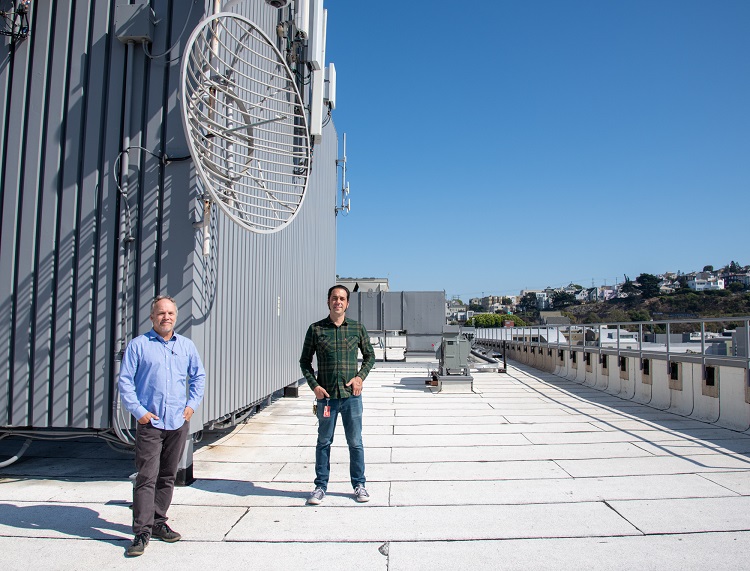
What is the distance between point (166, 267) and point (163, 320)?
4.60 ft

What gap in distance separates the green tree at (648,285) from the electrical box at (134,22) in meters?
141

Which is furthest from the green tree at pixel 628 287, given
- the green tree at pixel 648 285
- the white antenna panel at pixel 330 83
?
the white antenna panel at pixel 330 83

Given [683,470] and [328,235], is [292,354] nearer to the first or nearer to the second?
[328,235]

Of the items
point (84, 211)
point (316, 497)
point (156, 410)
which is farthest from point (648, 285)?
point (156, 410)

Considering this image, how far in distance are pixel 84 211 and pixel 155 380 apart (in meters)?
2.32

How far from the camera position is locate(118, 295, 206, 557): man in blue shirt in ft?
10.8

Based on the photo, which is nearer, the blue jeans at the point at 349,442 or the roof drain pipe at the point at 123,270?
the blue jeans at the point at 349,442

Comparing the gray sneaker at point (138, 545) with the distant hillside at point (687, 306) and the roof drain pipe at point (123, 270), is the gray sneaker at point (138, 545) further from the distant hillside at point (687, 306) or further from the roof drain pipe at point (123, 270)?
the distant hillside at point (687, 306)

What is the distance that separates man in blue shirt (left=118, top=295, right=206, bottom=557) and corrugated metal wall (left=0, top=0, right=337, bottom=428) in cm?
110

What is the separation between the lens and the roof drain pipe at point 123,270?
466 cm

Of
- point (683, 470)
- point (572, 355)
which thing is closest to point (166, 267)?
point (683, 470)

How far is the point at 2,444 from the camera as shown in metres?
6.03

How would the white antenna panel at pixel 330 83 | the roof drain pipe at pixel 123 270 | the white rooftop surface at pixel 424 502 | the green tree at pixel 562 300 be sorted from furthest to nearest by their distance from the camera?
the green tree at pixel 562 300 → the white antenna panel at pixel 330 83 → the roof drain pipe at pixel 123 270 → the white rooftop surface at pixel 424 502

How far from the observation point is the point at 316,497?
13.4 feet
